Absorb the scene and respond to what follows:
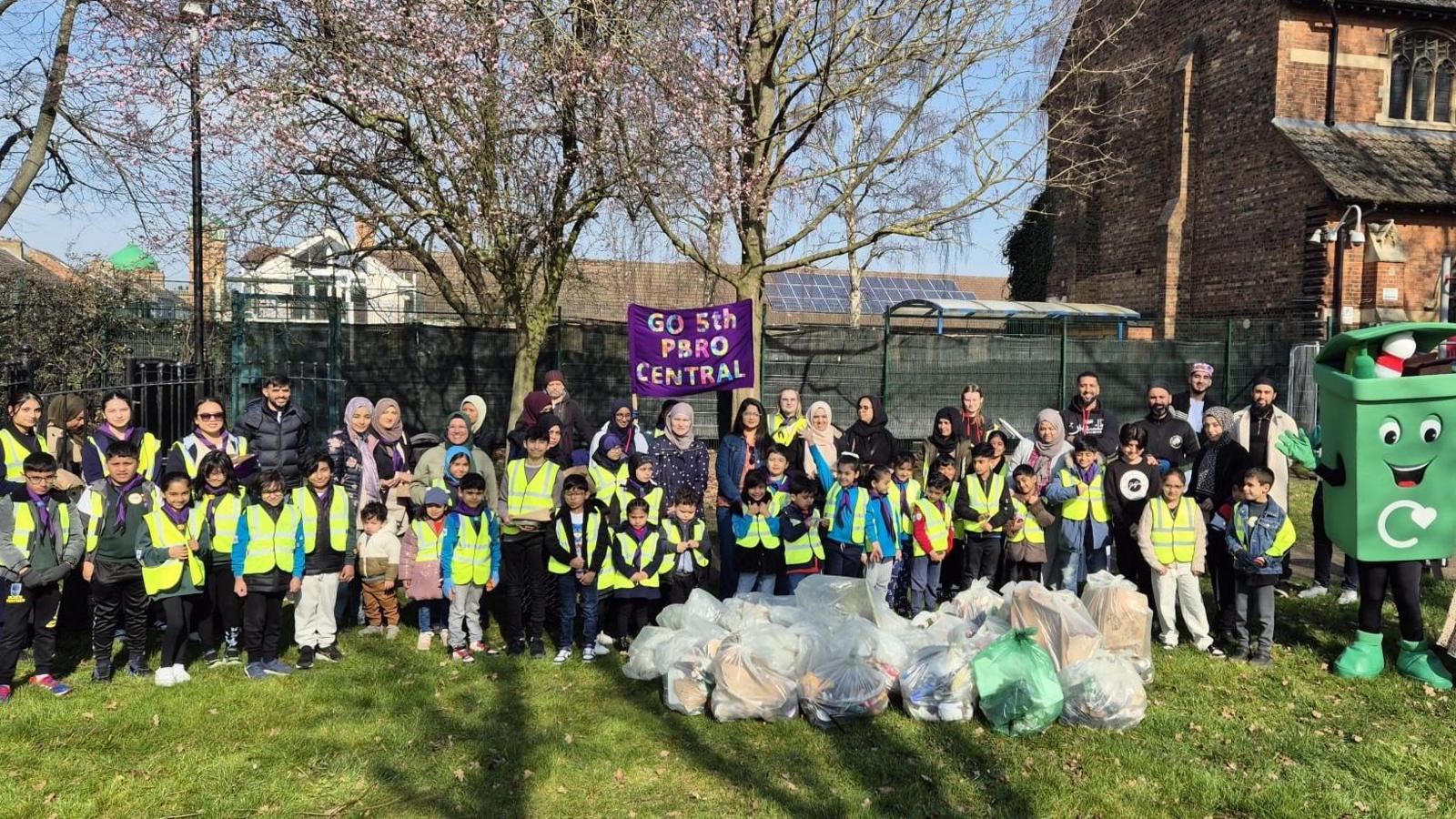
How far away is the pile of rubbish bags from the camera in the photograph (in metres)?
4.65

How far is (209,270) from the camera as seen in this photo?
39.8ft

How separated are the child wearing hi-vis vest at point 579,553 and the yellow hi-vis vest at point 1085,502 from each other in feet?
10.3

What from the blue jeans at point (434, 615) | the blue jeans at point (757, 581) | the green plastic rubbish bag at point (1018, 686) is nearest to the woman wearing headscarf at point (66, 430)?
the blue jeans at point (434, 615)

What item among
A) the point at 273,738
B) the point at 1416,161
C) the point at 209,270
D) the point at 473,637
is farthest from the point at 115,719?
the point at 1416,161

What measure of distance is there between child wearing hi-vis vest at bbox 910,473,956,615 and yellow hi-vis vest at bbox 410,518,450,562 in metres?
3.18

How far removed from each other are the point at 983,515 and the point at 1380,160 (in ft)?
47.8

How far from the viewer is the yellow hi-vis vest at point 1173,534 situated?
5.88 meters

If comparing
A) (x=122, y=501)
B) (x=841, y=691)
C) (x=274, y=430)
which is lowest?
(x=841, y=691)

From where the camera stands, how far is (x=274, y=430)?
609cm

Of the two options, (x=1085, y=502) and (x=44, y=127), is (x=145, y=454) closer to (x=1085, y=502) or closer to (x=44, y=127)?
(x=1085, y=502)

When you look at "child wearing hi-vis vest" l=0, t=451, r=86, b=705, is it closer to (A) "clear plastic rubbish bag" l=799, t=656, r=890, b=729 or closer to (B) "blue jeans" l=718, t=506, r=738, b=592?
(B) "blue jeans" l=718, t=506, r=738, b=592

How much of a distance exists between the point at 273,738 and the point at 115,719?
884mm

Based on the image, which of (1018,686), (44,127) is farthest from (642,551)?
(44,127)

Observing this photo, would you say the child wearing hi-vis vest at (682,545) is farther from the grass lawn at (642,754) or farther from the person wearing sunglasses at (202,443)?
the person wearing sunglasses at (202,443)
